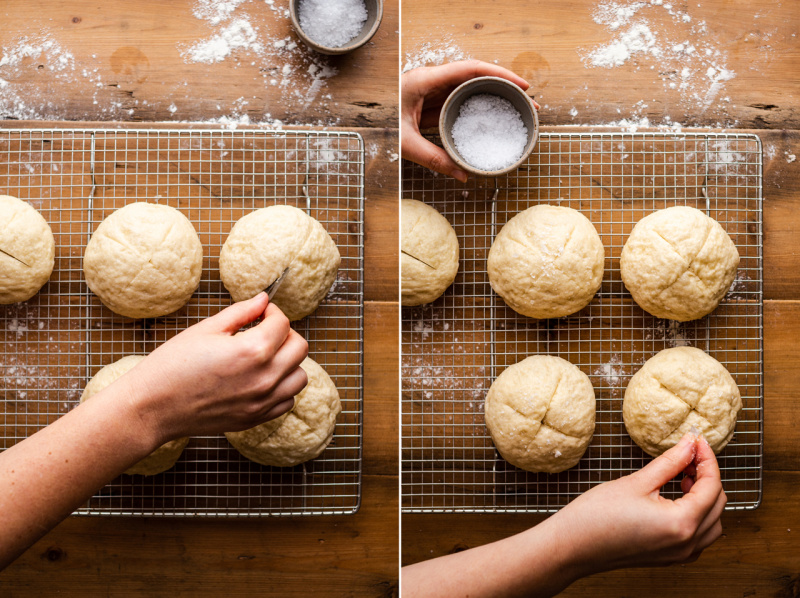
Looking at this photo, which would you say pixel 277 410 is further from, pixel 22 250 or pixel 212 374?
pixel 22 250

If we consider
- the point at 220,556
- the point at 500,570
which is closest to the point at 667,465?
the point at 500,570

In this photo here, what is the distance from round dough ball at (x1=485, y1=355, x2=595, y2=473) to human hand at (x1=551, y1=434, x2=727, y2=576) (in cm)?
18

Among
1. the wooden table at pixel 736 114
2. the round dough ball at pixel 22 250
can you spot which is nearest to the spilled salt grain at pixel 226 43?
the round dough ball at pixel 22 250

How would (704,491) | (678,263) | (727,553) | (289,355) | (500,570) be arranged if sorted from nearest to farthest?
1. (500,570)
2. (704,491)
3. (289,355)
4. (727,553)
5. (678,263)

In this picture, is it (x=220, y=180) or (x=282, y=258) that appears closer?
(x=282, y=258)

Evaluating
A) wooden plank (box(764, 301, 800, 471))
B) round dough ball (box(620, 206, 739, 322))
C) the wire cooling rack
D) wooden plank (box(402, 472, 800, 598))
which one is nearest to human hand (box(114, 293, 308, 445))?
the wire cooling rack

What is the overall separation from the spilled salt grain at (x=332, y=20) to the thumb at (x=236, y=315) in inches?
21.4

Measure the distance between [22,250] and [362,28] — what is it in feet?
2.45

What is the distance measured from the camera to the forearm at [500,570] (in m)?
0.50

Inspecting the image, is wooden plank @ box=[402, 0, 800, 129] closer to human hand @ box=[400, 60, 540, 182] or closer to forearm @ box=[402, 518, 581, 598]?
human hand @ box=[400, 60, 540, 182]

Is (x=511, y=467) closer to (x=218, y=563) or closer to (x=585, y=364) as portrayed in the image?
(x=585, y=364)

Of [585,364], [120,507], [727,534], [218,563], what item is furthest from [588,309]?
[120,507]

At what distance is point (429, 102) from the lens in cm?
71

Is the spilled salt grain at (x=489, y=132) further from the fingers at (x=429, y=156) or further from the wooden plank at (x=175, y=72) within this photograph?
the wooden plank at (x=175, y=72)
